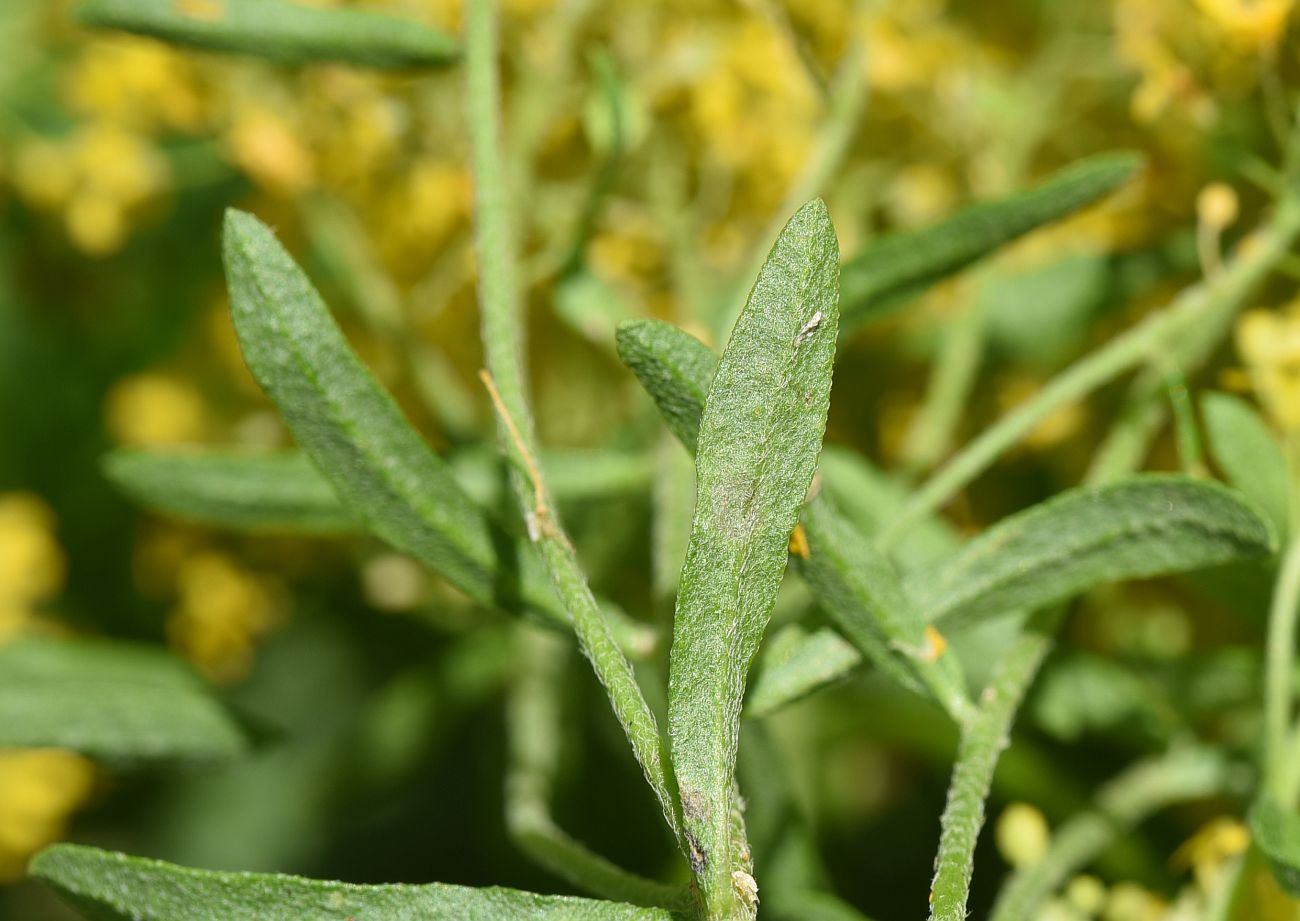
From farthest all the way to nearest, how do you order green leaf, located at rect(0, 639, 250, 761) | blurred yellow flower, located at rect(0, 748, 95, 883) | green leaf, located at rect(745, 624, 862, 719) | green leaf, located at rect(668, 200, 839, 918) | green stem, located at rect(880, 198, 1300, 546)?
blurred yellow flower, located at rect(0, 748, 95, 883) < green leaf, located at rect(0, 639, 250, 761) < green stem, located at rect(880, 198, 1300, 546) < green leaf, located at rect(745, 624, 862, 719) < green leaf, located at rect(668, 200, 839, 918)

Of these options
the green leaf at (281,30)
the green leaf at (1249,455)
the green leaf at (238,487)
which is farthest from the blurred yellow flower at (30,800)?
the green leaf at (1249,455)

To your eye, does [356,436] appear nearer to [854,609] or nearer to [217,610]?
[854,609]

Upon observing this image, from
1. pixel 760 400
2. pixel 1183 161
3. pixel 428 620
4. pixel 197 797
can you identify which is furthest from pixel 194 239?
pixel 760 400

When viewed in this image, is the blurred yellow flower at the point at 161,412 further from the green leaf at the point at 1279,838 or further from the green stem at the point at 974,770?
the green leaf at the point at 1279,838

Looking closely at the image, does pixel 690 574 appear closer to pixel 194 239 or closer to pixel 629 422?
pixel 629 422

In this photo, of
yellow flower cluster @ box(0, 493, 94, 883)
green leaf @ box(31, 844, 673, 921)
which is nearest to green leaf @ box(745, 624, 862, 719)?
green leaf @ box(31, 844, 673, 921)

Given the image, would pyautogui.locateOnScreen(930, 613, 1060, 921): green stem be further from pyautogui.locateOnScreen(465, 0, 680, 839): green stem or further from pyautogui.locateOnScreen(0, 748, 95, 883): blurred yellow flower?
pyautogui.locateOnScreen(0, 748, 95, 883): blurred yellow flower

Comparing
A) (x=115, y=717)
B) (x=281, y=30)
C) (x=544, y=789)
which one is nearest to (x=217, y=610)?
(x=115, y=717)
